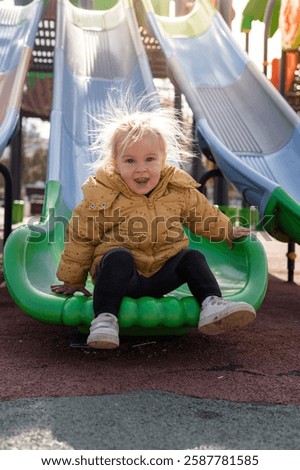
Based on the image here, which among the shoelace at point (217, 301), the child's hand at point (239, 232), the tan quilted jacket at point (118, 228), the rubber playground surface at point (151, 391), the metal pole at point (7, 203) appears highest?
the tan quilted jacket at point (118, 228)

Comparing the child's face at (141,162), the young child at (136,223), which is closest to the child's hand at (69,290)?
the young child at (136,223)

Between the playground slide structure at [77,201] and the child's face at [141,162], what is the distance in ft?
1.41

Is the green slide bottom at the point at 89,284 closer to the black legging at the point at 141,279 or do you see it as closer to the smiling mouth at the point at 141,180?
the black legging at the point at 141,279

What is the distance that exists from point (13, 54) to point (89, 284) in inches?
124

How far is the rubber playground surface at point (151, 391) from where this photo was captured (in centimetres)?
133

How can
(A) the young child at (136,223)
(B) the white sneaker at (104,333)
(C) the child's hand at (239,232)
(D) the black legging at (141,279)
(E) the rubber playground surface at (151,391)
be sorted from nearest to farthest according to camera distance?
(E) the rubber playground surface at (151,391) < (B) the white sneaker at (104,333) < (D) the black legging at (141,279) < (A) the young child at (136,223) < (C) the child's hand at (239,232)

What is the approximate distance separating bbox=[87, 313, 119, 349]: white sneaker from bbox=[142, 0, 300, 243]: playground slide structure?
4.18 feet

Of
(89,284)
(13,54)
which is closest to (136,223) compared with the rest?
(89,284)

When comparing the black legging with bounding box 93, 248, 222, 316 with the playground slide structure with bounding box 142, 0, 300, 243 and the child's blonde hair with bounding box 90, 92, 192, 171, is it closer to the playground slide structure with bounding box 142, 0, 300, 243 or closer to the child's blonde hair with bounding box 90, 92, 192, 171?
the child's blonde hair with bounding box 90, 92, 192, 171

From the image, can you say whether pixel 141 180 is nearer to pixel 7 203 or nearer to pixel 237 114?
pixel 7 203

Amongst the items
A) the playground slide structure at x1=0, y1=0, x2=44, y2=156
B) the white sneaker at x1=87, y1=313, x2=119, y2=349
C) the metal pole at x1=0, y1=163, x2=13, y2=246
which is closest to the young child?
the white sneaker at x1=87, y1=313, x2=119, y2=349

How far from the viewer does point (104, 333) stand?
1.76 m

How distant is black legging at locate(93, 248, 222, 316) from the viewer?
6.19 ft
